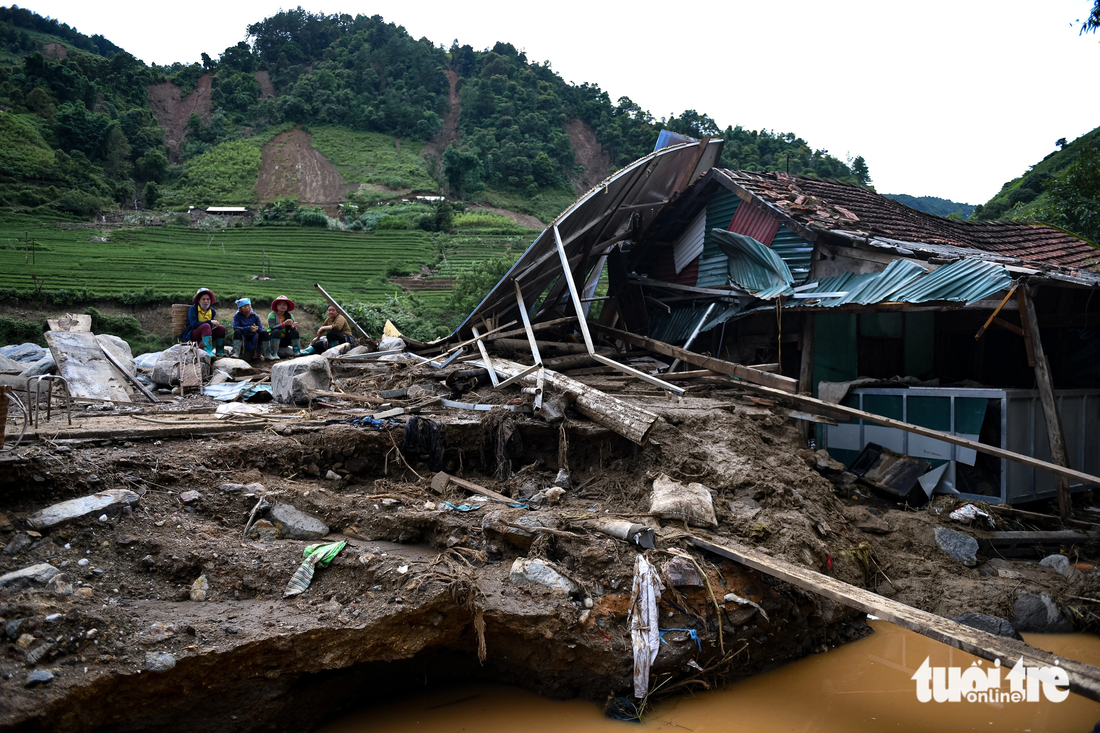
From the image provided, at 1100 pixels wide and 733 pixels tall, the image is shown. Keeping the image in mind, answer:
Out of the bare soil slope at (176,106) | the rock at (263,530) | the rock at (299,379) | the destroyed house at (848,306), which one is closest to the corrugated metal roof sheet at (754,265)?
the destroyed house at (848,306)

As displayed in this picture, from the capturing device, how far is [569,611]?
13.5ft

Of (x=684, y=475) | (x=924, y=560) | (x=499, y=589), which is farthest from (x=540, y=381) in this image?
(x=924, y=560)

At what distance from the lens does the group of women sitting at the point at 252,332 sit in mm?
10609

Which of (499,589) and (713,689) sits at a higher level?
(499,589)

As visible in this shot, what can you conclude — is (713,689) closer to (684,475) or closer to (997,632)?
(684,475)

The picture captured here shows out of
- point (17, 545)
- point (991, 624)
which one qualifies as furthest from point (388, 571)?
point (991, 624)

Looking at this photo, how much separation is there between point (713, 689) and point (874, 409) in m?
5.18

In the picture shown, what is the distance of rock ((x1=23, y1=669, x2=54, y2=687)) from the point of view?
9.72 ft

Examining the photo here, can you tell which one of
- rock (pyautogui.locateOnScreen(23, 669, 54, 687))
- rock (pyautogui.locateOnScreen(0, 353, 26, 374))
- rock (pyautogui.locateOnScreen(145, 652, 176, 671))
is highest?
rock (pyautogui.locateOnScreen(0, 353, 26, 374))

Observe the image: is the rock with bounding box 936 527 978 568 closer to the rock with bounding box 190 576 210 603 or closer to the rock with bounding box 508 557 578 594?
the rock with bounding box 508 557 578 594

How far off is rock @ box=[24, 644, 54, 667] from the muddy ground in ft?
0.05

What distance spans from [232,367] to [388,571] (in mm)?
6843

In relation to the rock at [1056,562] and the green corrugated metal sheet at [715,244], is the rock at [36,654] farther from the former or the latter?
the green corrugated metal sheet at [715,244]

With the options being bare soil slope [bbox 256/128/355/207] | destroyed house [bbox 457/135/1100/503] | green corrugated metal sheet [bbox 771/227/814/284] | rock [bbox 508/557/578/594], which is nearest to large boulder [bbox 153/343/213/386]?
destroyed house [bbox 457/135/1100/503]
